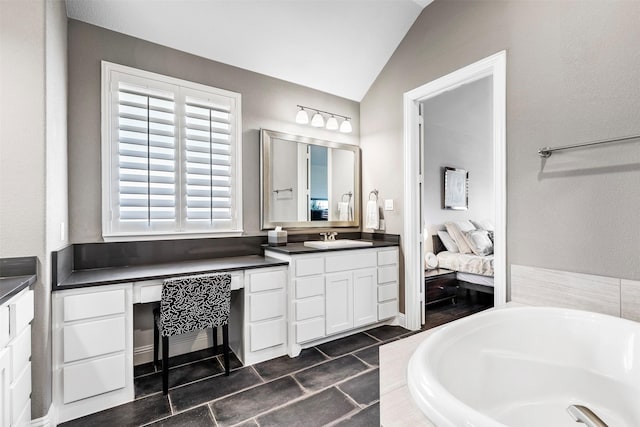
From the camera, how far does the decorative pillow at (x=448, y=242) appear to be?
4.11 metres

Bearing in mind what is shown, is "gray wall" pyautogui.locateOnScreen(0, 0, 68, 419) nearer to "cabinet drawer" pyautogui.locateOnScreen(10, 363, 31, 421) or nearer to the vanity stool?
"cabinet drawer" pyautogui.locateOnScreen(10, 363, 31, 421)

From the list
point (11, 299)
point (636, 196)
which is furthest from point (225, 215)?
point (636, 196)

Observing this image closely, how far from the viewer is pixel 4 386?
4.11 ft

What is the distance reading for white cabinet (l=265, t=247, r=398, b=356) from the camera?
8.25 ft

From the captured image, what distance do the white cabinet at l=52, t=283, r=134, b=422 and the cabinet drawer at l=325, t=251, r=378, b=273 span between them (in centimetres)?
152

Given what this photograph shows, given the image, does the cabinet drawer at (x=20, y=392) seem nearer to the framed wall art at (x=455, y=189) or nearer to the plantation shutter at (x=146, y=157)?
the plantation shutter at (x=146, y=157)

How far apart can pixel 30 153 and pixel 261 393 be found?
192cm

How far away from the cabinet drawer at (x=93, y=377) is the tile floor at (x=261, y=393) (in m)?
0.14

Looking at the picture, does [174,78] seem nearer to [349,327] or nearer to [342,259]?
[342,259]

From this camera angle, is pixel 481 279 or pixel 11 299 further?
pixel 481 279

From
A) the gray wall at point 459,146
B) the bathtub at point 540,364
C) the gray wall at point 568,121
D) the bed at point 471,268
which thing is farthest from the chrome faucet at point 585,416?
the gray wall at point 459,146

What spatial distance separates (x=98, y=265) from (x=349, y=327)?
82.6 inches

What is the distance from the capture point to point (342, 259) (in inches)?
108

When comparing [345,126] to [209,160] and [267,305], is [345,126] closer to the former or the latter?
[209,160]
